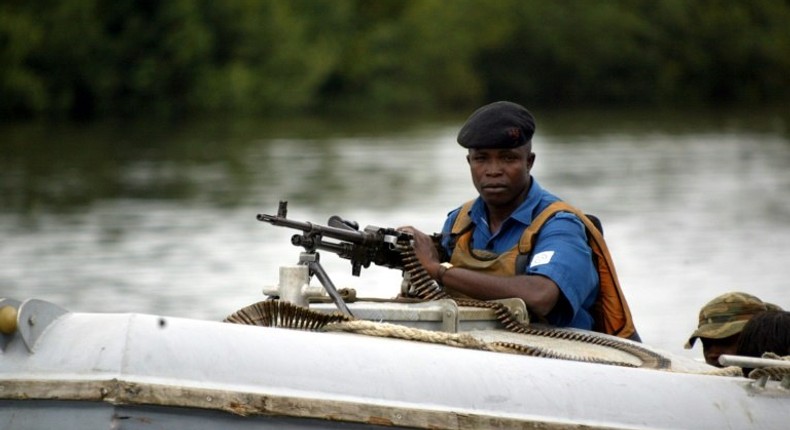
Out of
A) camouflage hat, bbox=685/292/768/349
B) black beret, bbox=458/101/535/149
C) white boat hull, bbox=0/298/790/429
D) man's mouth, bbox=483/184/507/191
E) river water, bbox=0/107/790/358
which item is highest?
river water, bbox=0/107/790/358

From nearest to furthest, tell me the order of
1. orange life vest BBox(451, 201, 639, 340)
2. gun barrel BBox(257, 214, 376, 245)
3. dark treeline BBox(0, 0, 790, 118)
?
gun barrel BBox(257, 214, 376, 245), orange life vest BBox(451, 201, 639, 340), dark treeline BBox(0, 0, 790, 118)

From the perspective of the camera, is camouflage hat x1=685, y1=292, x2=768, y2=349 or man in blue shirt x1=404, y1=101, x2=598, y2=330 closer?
man in blue shirt x1=404, y1=101, x2=598, y2=330

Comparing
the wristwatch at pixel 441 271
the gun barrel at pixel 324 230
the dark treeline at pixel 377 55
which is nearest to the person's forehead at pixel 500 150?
the wristwatch at pixel 441 271

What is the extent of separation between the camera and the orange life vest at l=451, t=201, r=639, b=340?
17.1ft

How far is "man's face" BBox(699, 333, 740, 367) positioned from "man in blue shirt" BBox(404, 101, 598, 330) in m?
0.53

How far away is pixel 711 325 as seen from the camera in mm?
5633

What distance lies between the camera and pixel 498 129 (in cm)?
527

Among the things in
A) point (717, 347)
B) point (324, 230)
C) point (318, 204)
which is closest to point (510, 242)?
point (324, 230)

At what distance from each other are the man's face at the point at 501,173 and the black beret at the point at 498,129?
0.03 meters

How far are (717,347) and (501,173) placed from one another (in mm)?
1049

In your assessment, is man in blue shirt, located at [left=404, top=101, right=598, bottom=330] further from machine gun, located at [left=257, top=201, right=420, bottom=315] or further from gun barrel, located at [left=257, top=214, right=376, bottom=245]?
gun barrel, located at [left=257, top=214, right=376, bottom=245]

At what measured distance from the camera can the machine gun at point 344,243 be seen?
482 centimetres

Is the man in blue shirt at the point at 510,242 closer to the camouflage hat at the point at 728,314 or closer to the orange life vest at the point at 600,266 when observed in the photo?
the orange life vest at the point at 600,266

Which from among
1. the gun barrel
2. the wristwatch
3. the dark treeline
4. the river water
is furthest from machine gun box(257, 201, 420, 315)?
the dark treeline
